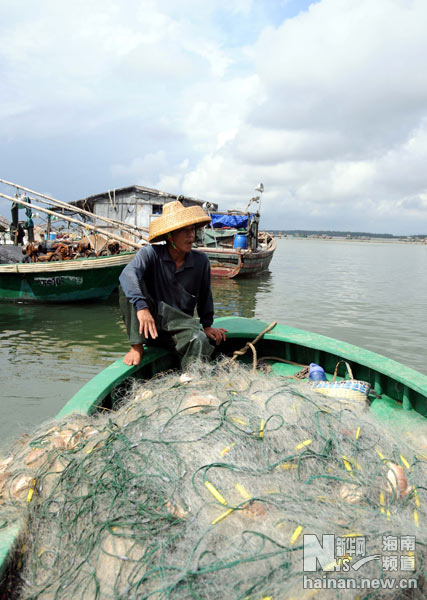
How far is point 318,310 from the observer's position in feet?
43.9

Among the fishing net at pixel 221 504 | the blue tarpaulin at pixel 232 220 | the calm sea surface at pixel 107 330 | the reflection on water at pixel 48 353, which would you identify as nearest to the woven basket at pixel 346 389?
the fishing net at pixel 221 504

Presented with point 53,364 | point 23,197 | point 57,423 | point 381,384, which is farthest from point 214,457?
point 23,197

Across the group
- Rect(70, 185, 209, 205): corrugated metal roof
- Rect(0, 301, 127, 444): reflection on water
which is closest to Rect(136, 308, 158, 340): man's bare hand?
Rect(0, 301, 127, 444): reflection on water

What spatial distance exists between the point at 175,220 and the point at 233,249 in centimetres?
1552

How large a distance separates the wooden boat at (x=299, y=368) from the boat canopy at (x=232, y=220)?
607 inches

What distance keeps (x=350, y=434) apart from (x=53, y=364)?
602 cm

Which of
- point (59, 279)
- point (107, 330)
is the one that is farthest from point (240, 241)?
point (107, 330)

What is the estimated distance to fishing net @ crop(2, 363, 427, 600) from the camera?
130 cm

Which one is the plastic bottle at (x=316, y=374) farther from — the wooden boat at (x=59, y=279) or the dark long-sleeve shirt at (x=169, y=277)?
the wooden boat at (x=59, y=279)

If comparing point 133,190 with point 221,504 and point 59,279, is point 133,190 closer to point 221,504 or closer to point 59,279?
point 59,279

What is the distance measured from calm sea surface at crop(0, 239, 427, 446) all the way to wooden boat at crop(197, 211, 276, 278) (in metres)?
0.66

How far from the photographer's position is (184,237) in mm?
3256

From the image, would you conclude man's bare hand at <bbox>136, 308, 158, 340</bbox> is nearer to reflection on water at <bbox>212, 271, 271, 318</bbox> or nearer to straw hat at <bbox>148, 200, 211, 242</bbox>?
straw hat at <bbox>148, 200, 211, 242</bbox>

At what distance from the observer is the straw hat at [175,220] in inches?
125
